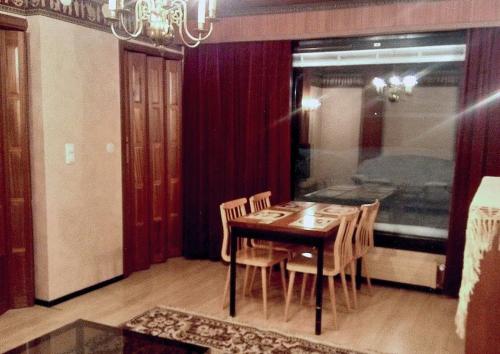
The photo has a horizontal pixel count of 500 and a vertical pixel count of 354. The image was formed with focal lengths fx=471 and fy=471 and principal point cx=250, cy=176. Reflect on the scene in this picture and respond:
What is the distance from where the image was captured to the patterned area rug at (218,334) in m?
3.15

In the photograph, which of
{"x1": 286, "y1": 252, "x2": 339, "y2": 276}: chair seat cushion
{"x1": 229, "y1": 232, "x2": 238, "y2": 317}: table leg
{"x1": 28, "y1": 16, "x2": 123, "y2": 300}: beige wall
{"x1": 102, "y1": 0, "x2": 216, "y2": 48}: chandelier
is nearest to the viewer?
{"x1": 102, "y1": 0, "x2": 216, "y2": 48}: chandelier

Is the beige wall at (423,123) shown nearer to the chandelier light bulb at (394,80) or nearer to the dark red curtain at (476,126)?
the chandelier light bulb at (394,80)

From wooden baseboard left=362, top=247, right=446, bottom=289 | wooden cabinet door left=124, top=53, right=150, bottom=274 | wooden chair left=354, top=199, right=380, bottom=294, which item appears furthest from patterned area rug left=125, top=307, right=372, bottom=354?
wooden baseboard left=362, top=247, right=446, bottom=289

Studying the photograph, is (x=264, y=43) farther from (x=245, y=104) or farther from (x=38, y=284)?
(x=38, y=284)

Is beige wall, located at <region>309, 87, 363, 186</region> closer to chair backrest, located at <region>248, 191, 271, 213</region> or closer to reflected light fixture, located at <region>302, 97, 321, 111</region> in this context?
reflected light fixture, located at <region>302, 97, 321, 111</region>

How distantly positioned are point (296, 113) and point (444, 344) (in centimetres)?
256

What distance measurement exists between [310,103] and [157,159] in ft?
5.59

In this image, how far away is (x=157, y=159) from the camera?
492 cm

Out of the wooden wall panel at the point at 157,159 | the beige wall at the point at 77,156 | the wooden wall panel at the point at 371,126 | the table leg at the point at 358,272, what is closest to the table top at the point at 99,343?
the beige wall at the point at 77,156

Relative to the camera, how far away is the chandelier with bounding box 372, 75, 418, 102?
178 inches

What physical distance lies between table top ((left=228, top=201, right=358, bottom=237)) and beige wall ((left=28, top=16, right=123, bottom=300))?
4.65 feet

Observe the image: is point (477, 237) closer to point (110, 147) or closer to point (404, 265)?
→ point (404, 265)

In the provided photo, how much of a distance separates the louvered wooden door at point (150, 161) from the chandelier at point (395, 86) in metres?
2.09

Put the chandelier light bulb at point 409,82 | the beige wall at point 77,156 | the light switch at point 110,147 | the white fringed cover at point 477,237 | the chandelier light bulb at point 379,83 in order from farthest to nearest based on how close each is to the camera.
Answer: the chandelier light bulb at point 379,83, the chandelier light bulb at point 409,82, the light switch at point 110,147, the beige wall at point 77,156, the white fringed cover at point 477,237
